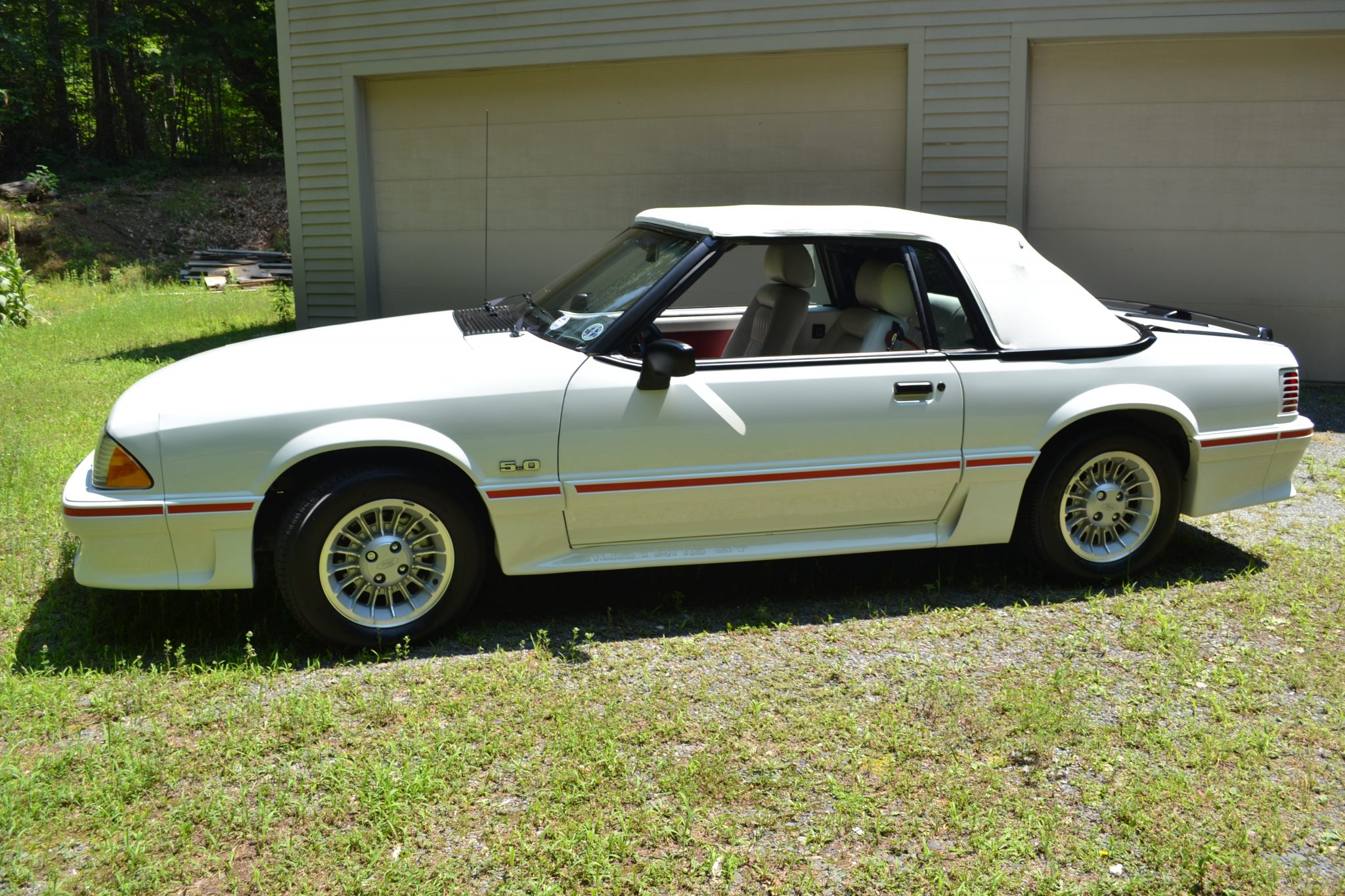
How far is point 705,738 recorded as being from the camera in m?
3.66

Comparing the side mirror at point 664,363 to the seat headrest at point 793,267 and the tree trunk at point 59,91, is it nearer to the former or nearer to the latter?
the seat headrest at point 793,267

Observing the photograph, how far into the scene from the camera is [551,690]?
13.0 ft

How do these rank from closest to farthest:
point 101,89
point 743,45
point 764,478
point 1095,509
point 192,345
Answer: point 764,478 → point 1095,509 → point 743,45 → point 192,345 → point 101,89

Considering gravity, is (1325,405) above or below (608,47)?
below

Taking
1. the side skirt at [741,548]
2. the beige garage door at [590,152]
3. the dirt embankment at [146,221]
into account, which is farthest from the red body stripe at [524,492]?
the dirt embankment at [146,221]

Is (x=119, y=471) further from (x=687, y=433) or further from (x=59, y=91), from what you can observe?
(x=59, y=91)

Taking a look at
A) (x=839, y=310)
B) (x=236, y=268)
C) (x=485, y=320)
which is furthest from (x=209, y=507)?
(x=236, y=268)

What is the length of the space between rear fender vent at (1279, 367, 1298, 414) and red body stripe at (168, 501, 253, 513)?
4.26m

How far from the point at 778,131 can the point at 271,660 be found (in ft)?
23.4

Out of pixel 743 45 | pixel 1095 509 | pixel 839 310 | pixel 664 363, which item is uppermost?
pixel 743 45

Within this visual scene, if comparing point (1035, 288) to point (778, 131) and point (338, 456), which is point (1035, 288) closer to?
point (338, 456)

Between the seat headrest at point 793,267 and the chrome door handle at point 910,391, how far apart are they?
2.63 ft

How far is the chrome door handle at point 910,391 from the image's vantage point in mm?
4574

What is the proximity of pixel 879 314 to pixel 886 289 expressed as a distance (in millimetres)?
120
